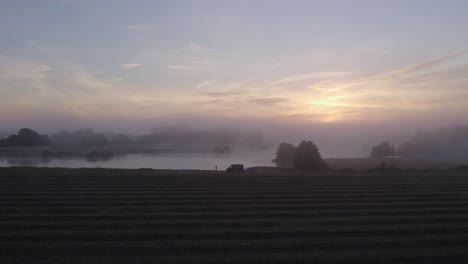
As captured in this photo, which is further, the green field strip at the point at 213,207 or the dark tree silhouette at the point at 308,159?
the dark tree silhouette at the point at 308,159

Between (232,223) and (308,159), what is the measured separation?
2049cm

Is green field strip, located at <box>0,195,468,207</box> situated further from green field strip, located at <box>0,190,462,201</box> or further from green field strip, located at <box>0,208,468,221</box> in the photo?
green field strip, located at <box>0,208,468,221</box>

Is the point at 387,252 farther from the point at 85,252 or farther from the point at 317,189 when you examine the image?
the point at 317,189

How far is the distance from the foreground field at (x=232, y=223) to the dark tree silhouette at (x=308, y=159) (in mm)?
11059

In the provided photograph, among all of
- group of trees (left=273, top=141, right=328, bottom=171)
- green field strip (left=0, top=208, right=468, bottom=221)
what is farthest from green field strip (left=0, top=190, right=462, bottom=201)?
group of trees (left=273, top=141, right=328, bottom=171)

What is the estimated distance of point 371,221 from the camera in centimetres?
1100

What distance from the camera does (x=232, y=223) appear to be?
10.6 meters

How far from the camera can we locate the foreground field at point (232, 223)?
806 centimetres

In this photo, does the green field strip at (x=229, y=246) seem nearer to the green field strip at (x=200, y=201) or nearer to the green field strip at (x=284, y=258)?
the green field strip at (x=284, y=258)

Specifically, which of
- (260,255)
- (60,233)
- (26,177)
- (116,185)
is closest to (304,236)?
(260,255)

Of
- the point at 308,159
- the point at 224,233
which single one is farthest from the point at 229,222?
the point at 308,159

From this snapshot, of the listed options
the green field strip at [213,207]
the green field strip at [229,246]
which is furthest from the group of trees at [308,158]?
the green field strip at [229,246]

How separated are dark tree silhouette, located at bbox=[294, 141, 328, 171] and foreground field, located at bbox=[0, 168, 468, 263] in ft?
36.3

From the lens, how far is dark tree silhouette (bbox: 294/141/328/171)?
98.3 feet
